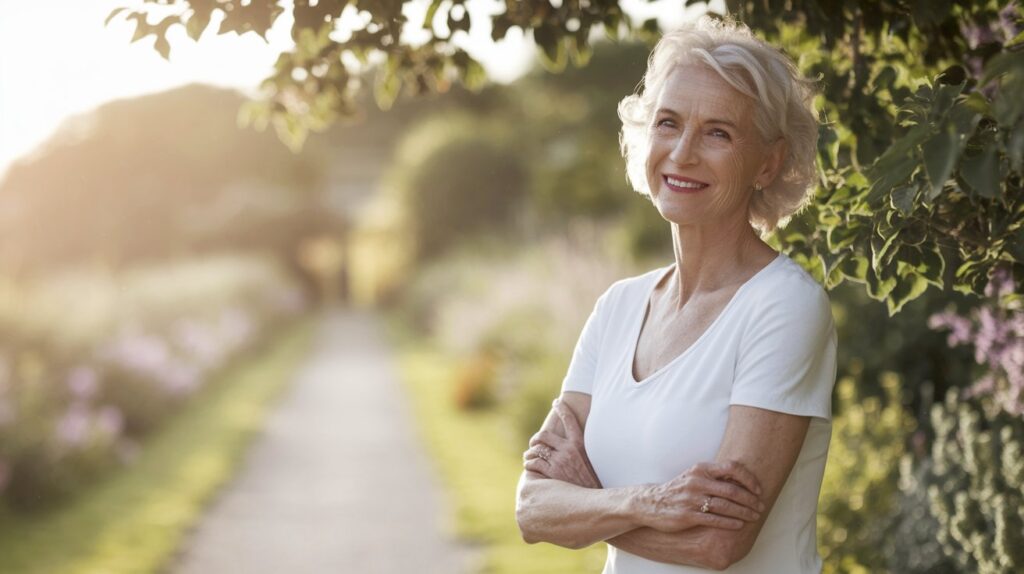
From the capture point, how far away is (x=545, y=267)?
12484 mm

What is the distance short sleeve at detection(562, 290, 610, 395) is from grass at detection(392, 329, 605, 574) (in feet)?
9.85

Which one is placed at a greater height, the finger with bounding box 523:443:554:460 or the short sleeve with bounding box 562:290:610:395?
the short sleeve with bounding box 562:290:610:395

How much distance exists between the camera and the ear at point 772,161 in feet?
6.39

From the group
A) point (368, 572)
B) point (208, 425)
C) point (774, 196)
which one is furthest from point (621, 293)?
point (208, 425)

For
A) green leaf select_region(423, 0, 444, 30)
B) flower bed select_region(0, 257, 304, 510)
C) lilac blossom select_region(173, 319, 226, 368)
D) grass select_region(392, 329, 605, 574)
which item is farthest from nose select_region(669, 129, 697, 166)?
lilac blossom select_region(173, 319, 226, 368)

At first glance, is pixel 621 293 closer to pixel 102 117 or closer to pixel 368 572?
pixel 368 572

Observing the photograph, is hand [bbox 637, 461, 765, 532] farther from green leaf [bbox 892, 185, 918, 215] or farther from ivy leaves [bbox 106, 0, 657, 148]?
ivy leaves [bbox 106, 0, 657, 148]

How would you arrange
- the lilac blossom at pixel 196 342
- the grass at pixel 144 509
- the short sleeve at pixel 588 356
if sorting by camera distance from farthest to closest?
the lilac blossom at pixel 196 342 → the grass at pixel 144 509 → the short sleeve at pixel 588 356

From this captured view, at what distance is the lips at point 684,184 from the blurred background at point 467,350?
397 millimetres

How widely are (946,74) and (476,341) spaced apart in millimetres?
10377

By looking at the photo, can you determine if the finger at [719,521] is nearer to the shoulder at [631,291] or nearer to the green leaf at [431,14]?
the shoulder at [631,291]

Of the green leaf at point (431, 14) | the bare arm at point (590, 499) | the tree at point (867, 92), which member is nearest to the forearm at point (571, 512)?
the bare arm at point (590, 499)

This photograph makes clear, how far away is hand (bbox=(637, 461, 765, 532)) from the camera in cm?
172

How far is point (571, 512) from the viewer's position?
196cm
